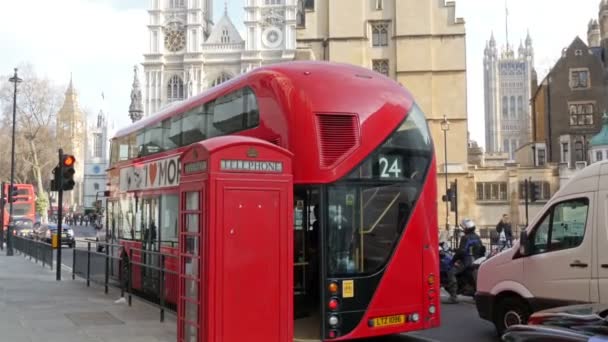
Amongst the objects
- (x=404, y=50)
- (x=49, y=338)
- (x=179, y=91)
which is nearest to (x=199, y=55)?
(x=179, y=91)

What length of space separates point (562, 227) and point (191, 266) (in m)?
5.02

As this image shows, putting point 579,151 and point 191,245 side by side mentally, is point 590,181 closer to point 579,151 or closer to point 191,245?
point 191,245

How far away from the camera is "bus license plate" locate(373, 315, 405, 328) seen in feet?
26.5

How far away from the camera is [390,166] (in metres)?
8.29

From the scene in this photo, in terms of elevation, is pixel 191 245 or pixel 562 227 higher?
pixel 562 227

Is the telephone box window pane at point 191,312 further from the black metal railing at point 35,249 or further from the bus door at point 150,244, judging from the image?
the black metal railing at point 35,249

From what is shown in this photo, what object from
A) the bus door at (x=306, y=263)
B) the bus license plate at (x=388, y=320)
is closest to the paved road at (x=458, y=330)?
the bus door at (x=306, y=263)

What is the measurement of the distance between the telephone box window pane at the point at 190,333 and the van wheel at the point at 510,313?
4704mm

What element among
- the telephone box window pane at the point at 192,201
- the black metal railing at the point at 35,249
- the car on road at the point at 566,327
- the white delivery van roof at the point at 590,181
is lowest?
the black metal railing at the point at 35,249

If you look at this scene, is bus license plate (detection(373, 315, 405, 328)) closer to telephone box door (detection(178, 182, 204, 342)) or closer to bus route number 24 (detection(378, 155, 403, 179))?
bus route number 24 (detection(378, 155, 403, 179))

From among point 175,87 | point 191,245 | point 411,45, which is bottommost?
point 191,245

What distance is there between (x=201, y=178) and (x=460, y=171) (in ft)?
149

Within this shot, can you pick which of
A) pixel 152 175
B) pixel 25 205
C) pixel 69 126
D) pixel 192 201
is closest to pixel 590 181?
pixel 192 201

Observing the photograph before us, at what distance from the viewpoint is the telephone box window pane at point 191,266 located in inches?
260
